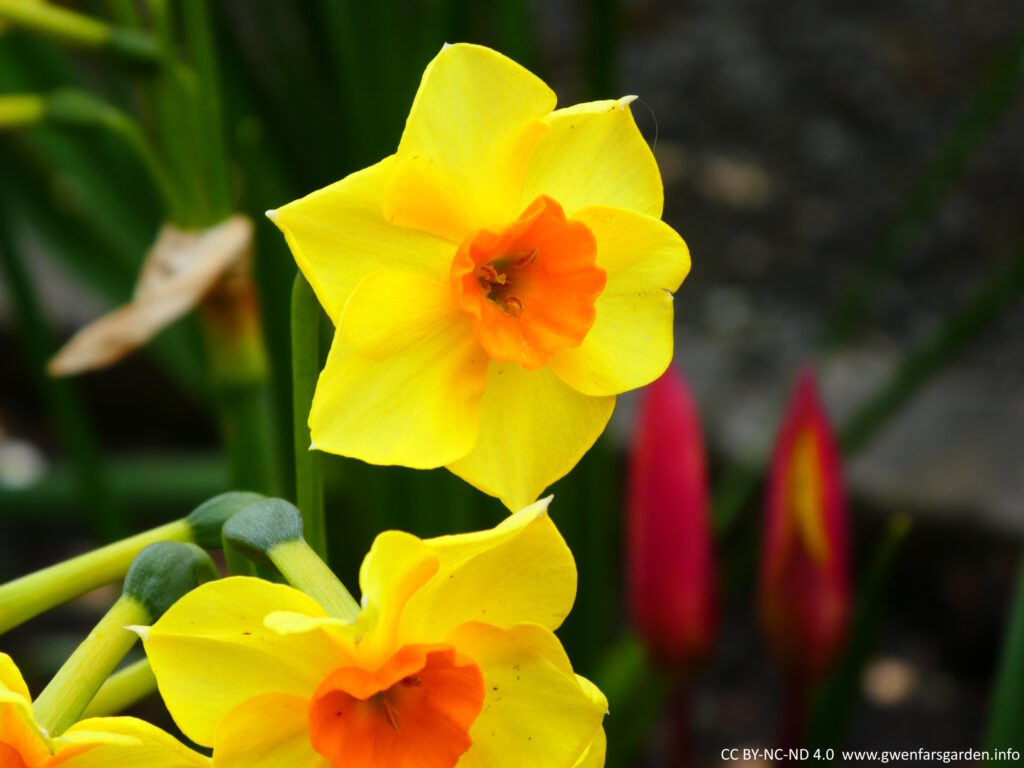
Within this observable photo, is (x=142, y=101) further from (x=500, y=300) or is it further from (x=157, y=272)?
(x=500, y=300)

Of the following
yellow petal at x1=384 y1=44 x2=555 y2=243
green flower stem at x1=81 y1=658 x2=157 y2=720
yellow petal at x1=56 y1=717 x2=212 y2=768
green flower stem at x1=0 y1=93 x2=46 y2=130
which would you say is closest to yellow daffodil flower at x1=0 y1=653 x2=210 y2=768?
yellow petal at x1=56 y1=717 x2=212 y2=768

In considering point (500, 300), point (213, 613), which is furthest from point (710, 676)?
point (213, 613)

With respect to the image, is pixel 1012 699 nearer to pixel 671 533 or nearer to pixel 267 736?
pixel 671 533

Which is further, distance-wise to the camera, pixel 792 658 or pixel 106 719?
pixel 792 658

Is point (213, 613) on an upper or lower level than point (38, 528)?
upper

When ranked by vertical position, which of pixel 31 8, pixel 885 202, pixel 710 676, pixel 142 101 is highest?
pixel 31 8

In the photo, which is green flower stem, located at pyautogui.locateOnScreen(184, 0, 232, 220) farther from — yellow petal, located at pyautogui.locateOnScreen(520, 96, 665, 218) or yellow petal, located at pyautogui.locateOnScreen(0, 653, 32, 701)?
yellow petal, located at pyautogui.locateOnScreen(0, 653, 32, 701)

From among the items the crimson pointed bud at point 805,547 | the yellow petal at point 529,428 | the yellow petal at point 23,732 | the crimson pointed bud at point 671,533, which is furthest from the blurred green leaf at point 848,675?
the yellow petal at point 23,732
